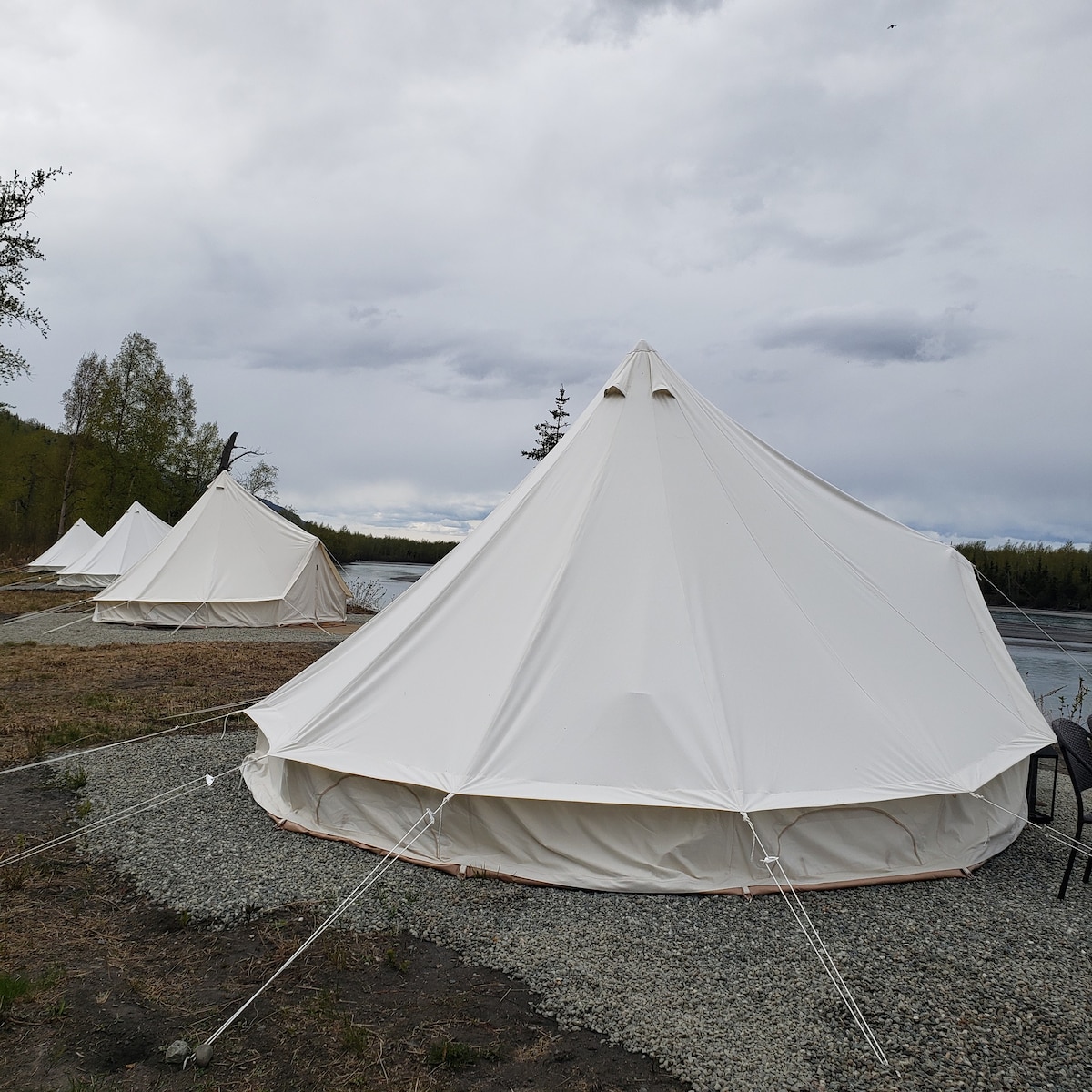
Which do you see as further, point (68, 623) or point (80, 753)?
point (68, 623)

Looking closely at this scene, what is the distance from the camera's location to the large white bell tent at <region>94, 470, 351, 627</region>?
15.0 m

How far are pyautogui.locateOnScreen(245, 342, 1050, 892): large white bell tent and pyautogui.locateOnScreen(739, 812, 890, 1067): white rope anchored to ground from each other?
0.31ft

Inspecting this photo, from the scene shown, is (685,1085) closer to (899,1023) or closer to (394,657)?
(899,1023)

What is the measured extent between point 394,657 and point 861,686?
2.64m

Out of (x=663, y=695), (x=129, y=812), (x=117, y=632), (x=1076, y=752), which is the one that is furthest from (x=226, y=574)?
(x=1076, y=752)

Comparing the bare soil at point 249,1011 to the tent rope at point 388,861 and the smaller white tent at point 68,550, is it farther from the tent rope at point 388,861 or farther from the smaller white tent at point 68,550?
the smaller white tent at point 68,550

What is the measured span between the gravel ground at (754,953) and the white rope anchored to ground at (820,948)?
0.04 m

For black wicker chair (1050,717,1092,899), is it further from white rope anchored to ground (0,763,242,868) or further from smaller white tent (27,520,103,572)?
smaller white tent (27,520,103,572)

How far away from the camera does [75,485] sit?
3475 centimetres

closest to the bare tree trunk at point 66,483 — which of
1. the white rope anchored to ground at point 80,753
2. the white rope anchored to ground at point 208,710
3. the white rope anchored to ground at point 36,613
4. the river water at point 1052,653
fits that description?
the river water at point 1052,653

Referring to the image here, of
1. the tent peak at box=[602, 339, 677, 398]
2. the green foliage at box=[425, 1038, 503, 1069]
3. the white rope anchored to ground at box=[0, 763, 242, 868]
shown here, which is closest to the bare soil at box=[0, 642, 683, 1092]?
the green foliage at box=[425, 1038, 503, 1069]

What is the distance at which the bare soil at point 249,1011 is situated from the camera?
7.85 feet

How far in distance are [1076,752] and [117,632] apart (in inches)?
563

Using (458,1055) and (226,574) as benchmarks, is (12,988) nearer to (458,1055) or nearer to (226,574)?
Answer: (458,1055)
